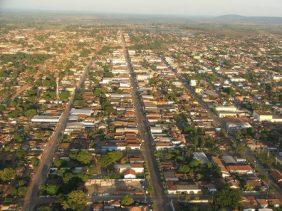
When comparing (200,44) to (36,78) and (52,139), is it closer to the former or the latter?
(36,78)

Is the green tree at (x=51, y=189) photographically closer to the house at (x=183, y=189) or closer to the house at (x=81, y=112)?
the house at (x=183, y=189)

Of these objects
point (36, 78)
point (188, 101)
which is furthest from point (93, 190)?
point (36, 78)

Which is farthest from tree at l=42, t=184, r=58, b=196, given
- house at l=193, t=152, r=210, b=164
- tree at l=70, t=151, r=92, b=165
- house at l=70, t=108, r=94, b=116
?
house at l=70, t=108, r=94, b=116

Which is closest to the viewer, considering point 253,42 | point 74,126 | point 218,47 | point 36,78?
point 74,126

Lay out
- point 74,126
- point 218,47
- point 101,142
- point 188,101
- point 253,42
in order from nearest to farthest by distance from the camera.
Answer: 1. point 101,142
2. point 74,126
3. point 188,101
4. point 218,47
5. point 253,42

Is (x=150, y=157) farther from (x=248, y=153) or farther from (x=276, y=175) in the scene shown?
(x=276, y=175)

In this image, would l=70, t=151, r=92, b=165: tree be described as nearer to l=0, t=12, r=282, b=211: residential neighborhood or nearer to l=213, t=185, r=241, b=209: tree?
l=0, t=12, r=282, b=211: residential neighborhood

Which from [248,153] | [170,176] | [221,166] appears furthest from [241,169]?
[170,176]
